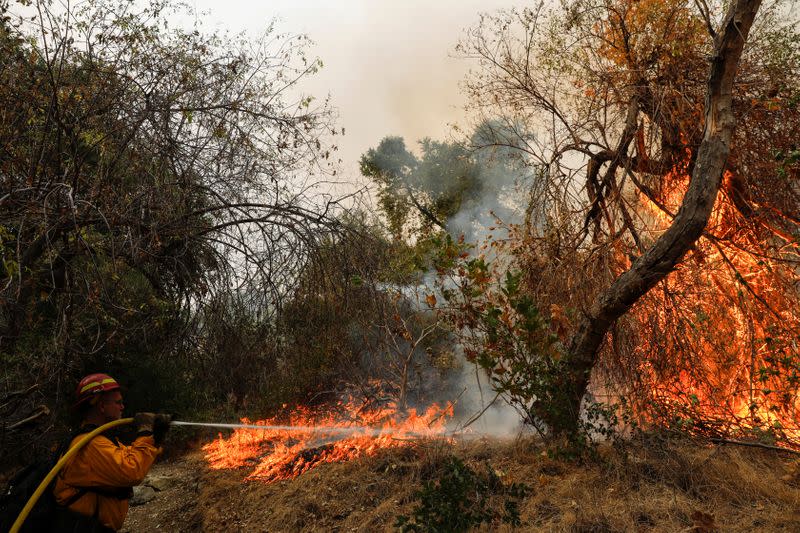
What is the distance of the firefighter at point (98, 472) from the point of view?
3.38 meters

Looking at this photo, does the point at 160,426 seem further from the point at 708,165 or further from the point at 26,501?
the point at 708,165

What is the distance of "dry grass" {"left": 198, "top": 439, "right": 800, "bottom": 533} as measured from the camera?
4887 mm

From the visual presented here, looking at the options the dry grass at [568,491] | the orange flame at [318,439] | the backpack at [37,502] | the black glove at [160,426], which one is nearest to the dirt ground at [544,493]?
the dry grass at [568,491]

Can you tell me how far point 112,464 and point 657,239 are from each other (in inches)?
242

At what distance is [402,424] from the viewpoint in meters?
9.38

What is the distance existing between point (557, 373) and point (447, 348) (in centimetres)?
748

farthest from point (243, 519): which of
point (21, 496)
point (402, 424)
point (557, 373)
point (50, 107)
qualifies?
point (50, 107)

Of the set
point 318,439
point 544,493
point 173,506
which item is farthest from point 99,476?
point 318,439

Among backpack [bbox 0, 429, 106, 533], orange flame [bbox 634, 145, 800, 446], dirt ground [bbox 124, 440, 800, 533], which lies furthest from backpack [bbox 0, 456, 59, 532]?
orange flame [bbox 634, 145, 800, 446]

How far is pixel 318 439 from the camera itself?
9.53m

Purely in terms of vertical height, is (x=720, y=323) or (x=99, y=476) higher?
(x=720, y=323)

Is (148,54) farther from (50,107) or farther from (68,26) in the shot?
(50,107)

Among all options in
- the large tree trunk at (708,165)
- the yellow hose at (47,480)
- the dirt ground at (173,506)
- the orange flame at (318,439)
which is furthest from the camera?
the orange flame at (318,439)

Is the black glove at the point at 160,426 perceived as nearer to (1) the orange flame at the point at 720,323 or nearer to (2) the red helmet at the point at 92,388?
(2) the red helmet at the point at 92,388
